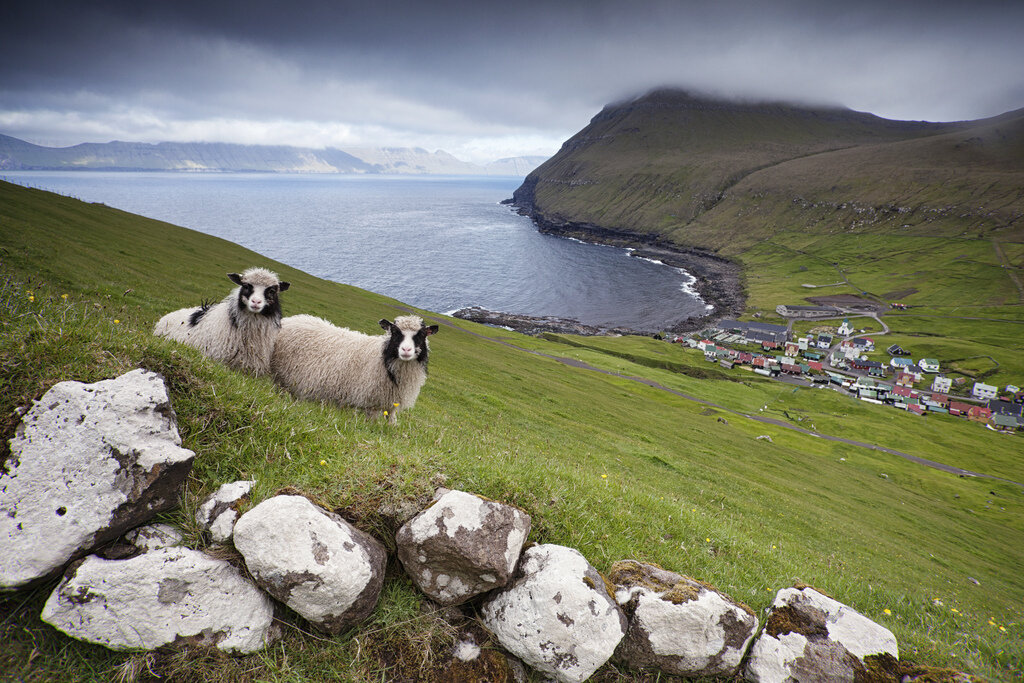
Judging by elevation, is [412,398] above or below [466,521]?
below

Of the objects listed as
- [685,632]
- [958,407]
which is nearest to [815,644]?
[685,632]

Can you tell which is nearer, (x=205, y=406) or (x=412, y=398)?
(x=205, y=406)

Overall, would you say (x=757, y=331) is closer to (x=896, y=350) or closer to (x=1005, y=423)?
(x=896, y=350)

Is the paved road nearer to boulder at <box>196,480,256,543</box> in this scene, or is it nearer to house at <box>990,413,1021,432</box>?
house at <box>990,413,1021,432</box>

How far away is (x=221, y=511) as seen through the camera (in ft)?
17.2

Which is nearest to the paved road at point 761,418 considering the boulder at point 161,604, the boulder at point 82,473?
the boulder at point 82,473

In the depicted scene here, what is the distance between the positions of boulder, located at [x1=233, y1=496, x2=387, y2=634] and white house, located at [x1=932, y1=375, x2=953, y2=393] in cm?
16560

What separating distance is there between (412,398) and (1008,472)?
357 ft

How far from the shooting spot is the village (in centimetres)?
10769

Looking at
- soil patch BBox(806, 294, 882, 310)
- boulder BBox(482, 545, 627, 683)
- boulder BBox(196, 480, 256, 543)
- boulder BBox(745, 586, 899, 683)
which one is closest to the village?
→ soil patch BBox(806, 294, 882, 310)

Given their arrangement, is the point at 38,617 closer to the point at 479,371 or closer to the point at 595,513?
the point at 595,513

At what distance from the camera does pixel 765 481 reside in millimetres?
30891

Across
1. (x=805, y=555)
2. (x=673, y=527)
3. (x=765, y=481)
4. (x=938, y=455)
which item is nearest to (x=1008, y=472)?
(x=938, y=455)

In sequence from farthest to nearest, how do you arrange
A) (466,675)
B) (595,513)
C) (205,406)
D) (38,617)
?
(595,513) → (205,406) → (466,675) → (38,617)
